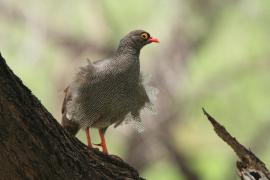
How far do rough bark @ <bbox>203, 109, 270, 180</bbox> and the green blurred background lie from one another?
623 cm

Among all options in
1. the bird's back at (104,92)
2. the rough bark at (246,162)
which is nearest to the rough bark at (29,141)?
the rough bark at (246,162)

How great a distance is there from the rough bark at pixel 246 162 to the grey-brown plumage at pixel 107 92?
A: 1.39 m

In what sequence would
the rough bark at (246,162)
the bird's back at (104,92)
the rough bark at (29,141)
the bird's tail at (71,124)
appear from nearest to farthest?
1. the rough bark at (29,141)
2. the rough bark at (246,162)
3. the bird's back at (104,92)
4. the bird's tail at (71,124)

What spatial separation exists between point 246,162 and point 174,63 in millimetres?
7627

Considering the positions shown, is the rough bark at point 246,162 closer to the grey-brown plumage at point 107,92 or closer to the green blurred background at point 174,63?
the grey-brown plumage at point 107,92

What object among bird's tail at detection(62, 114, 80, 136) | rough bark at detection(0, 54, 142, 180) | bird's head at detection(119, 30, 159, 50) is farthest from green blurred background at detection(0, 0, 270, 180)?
rough bark at detection(0, 54, 142, 180)

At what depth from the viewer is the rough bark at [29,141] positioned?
326cm

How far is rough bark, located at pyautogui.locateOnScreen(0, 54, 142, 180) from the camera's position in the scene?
128 inches

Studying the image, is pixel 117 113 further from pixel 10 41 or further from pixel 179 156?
pixel 10 41

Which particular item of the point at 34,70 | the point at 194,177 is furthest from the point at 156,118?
the point at 34,70

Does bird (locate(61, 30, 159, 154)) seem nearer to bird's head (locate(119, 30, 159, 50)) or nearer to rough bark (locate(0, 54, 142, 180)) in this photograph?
bird's head (locate(119, 30, 159, 50))

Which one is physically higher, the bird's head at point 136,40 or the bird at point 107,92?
the bird's head at point 136,40

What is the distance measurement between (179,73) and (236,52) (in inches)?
46.5

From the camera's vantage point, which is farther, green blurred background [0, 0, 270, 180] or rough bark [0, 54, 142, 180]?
green blurred background [0, 0, 270, 180]
